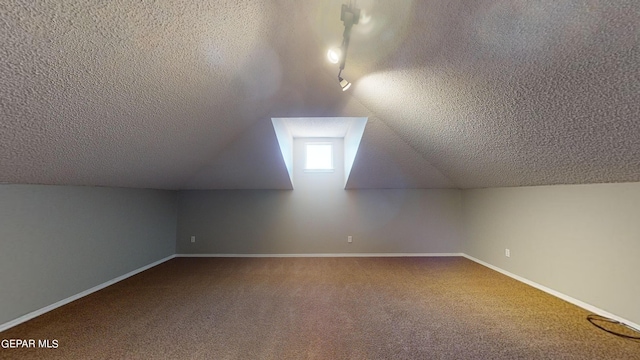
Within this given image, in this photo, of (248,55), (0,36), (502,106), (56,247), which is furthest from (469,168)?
(56,247)

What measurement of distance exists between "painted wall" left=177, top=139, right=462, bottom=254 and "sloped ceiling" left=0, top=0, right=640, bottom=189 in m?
1.91

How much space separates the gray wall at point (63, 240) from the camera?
Answer: 2.21 metres

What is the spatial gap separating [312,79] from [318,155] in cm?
268

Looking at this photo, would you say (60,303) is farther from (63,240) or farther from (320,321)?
(320,321)

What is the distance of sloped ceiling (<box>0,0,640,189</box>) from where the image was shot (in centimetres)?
112

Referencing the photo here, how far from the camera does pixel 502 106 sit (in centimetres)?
181

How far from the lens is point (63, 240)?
2.66 m

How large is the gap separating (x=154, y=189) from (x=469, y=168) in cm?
483

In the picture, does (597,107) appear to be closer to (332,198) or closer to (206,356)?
(206,356)

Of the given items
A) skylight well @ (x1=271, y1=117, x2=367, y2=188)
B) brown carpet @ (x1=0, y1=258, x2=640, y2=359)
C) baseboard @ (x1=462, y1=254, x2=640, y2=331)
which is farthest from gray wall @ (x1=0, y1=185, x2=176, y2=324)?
baseboard @ (x1=462, y1=254, x2=640, y2=331)

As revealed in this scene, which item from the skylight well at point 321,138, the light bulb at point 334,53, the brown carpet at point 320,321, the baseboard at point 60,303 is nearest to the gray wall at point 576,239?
the brown carpet at point 320,321

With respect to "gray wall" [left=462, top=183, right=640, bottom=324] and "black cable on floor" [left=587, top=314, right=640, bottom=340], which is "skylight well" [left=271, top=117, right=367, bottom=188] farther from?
"black cable on floor" [left=587, top=314, right=640, bottom=340]

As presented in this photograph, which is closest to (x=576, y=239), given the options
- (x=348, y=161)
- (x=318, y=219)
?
(x=348, y=161)

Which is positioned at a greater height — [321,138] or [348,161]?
[321,138]
